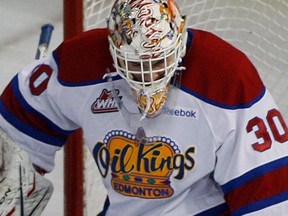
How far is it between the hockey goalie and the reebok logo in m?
0.32

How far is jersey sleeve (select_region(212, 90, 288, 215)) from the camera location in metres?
1.57

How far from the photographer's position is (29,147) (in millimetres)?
1834

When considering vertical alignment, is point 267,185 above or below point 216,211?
above

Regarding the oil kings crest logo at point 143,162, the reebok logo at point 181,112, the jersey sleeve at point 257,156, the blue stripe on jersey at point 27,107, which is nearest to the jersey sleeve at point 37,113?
the blue stripe on jersey at point 27,107

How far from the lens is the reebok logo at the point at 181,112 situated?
160 centimetres

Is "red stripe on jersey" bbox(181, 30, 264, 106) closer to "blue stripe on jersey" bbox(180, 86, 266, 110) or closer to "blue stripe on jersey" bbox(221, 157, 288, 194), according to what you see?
"blue stripe on jersey" bbox(180, 86, 266, 110)

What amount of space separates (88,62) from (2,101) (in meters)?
0.24

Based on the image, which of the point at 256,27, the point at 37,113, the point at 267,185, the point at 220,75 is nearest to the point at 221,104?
the point at 220,75

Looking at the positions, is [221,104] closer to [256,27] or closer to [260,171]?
[260,171]

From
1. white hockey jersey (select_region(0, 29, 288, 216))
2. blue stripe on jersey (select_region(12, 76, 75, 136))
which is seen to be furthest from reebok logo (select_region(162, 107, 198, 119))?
blue stripe on jersey (select_region(12, 76, 75, 136))

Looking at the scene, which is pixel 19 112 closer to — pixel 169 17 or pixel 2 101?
pixel 2 101

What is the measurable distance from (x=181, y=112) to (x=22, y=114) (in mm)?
359

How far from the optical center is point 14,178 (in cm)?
176

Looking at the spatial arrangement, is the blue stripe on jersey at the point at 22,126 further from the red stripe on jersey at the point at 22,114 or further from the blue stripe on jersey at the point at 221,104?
the blue stripe on jersey at the point at 221,104
